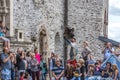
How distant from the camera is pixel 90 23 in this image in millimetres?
34625

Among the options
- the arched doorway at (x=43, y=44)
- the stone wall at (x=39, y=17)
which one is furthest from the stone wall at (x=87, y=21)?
the arched doorway at (x=43, y=44)

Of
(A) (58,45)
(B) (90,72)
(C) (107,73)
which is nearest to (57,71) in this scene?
(B) (90,72)

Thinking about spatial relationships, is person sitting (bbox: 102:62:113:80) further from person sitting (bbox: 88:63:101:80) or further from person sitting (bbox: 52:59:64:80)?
person sitting (bbox: 52:59:64:80)

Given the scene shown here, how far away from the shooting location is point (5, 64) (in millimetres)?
19031

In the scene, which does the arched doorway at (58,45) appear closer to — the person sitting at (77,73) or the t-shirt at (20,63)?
the person sitting at (77,73)

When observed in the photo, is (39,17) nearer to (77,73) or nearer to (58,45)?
(58,45)

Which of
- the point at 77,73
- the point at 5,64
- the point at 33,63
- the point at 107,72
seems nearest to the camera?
the point at 5,64

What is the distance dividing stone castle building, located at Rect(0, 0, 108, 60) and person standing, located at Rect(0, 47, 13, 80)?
6268mm

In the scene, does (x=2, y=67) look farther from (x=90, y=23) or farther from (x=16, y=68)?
(x=90, y=23)

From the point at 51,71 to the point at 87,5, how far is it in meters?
13.2

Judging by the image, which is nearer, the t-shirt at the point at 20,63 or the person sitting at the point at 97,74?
the t-shirt at the point at 20,63

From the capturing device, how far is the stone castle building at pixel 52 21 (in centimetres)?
2686

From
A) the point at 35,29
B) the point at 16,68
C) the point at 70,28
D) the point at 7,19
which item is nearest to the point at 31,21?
the point at 35,29

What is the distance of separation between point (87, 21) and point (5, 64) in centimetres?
1612
